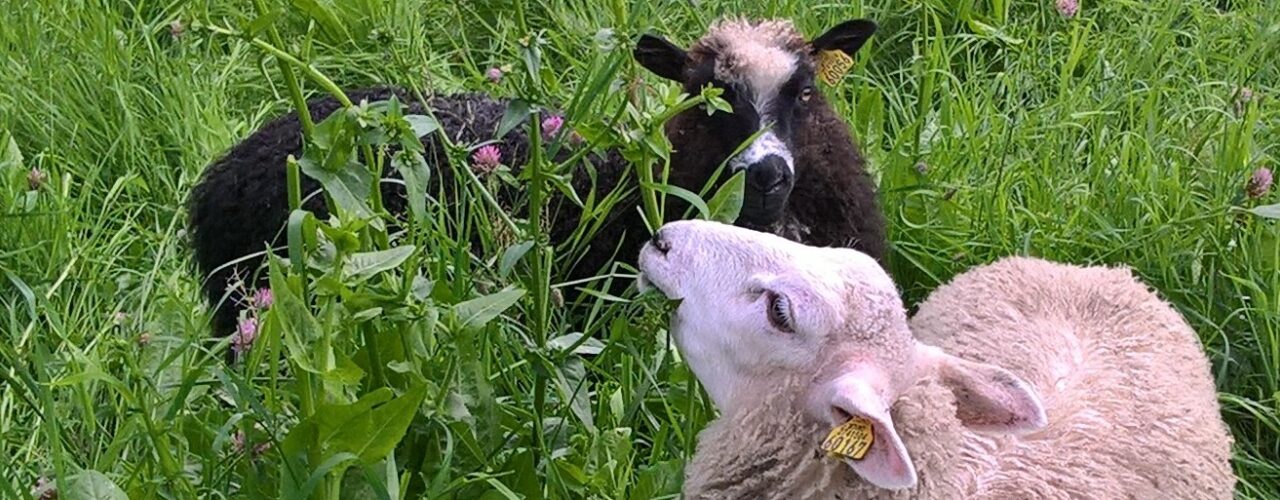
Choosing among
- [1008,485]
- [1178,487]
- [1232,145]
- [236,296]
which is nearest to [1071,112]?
[1232,145]

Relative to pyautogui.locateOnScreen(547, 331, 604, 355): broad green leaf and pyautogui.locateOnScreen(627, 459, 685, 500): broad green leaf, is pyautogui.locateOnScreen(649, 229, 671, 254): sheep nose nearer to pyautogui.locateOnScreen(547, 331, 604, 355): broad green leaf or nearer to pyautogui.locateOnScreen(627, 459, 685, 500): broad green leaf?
pyautogui.locateOnScreen(547, 331, 604, 355): broad green leaf

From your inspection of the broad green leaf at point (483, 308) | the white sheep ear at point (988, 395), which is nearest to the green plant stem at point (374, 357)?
the broad green leaf at point (483, 308)

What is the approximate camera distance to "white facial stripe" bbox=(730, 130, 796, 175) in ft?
10.9

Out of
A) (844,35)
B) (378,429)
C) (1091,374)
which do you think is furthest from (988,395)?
(844,35)

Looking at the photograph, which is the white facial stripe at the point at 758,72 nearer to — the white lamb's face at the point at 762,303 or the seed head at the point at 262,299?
the white lamb's face at the point at 762,303

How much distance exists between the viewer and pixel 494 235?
8.86 feet

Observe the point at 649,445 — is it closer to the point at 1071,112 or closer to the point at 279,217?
the point at 279,217

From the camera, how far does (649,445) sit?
298 centimetres

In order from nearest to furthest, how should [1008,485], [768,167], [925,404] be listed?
[925,404] → [1008,485] → [768,167]

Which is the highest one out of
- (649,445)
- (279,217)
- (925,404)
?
(925,404)

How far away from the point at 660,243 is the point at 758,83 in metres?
1.27

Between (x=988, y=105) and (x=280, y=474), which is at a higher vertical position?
(x=280, y=474)

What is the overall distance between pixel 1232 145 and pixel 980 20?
44.8 inches

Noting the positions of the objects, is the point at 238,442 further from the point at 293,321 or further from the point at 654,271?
the point at 654,271
